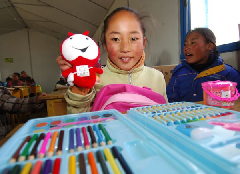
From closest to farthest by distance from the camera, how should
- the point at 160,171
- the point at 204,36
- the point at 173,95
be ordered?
the point at 160,171 → the point at 204,36 → the point at 173,95

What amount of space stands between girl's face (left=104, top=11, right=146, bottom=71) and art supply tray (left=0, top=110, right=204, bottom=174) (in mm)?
410

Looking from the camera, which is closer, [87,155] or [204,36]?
[87,155]

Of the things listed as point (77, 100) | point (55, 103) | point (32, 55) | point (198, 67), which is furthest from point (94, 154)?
point (32, 55)

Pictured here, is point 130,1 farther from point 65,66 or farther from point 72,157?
point 72,157

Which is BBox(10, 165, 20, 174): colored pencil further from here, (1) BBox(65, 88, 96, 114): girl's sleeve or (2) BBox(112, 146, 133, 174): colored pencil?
(1) BBox(65, 88, 96, 114): girl's sleeve

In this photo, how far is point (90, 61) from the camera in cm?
48

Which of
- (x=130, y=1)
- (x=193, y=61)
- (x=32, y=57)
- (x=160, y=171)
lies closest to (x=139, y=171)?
(x=160, y=171)


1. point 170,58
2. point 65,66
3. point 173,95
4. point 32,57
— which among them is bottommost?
point 173,95

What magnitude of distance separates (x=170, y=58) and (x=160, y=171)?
1594 millimetres

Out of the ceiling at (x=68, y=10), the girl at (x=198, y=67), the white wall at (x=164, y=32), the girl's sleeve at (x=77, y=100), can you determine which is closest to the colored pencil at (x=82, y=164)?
the girl's sleeve at (x=77, y=100)

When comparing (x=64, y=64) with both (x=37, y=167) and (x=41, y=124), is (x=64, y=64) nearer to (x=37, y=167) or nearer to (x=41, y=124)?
(x=41, y=124)

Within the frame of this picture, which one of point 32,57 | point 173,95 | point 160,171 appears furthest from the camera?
point 32,57

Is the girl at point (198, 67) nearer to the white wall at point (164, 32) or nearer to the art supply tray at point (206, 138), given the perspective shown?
the white wall at point (164, 32)

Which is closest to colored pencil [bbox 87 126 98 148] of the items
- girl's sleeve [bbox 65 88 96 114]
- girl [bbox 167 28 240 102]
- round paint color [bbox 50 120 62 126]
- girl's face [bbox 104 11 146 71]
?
round paint color [bbox 50 120 62 126]
